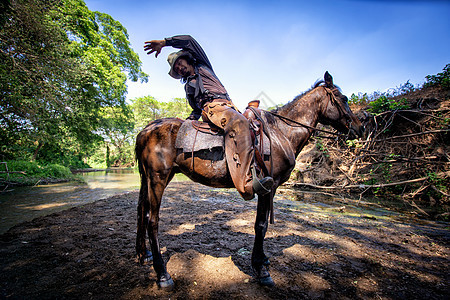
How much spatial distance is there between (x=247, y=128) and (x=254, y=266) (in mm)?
1968

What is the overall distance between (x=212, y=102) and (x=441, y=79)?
12011 mm

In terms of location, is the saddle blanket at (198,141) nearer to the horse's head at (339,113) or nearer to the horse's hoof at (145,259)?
the horse's head at (339,113)

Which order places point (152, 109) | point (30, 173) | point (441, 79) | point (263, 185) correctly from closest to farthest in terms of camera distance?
point (263, 185) < point (441, 79) < point (30, 173) < point (152, 109)

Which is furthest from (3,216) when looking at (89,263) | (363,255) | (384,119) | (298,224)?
(384,119)

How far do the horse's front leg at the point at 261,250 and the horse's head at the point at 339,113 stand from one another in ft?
6.52

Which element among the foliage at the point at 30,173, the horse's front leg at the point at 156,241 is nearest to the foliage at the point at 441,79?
the horse's front leg at the point at 156,241

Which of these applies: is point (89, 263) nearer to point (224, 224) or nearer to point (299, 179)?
point (224, 224)

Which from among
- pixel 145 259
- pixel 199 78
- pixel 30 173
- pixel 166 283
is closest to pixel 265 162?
pixel 199 78

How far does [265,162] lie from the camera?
9.02 ft

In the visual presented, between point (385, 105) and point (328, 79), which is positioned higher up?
point (385, 105)

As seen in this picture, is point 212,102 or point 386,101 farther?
point 386,101

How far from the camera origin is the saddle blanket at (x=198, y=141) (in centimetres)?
270

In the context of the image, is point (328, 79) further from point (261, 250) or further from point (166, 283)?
point (166, 283)

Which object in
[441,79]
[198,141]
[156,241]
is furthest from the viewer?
[441,79]
